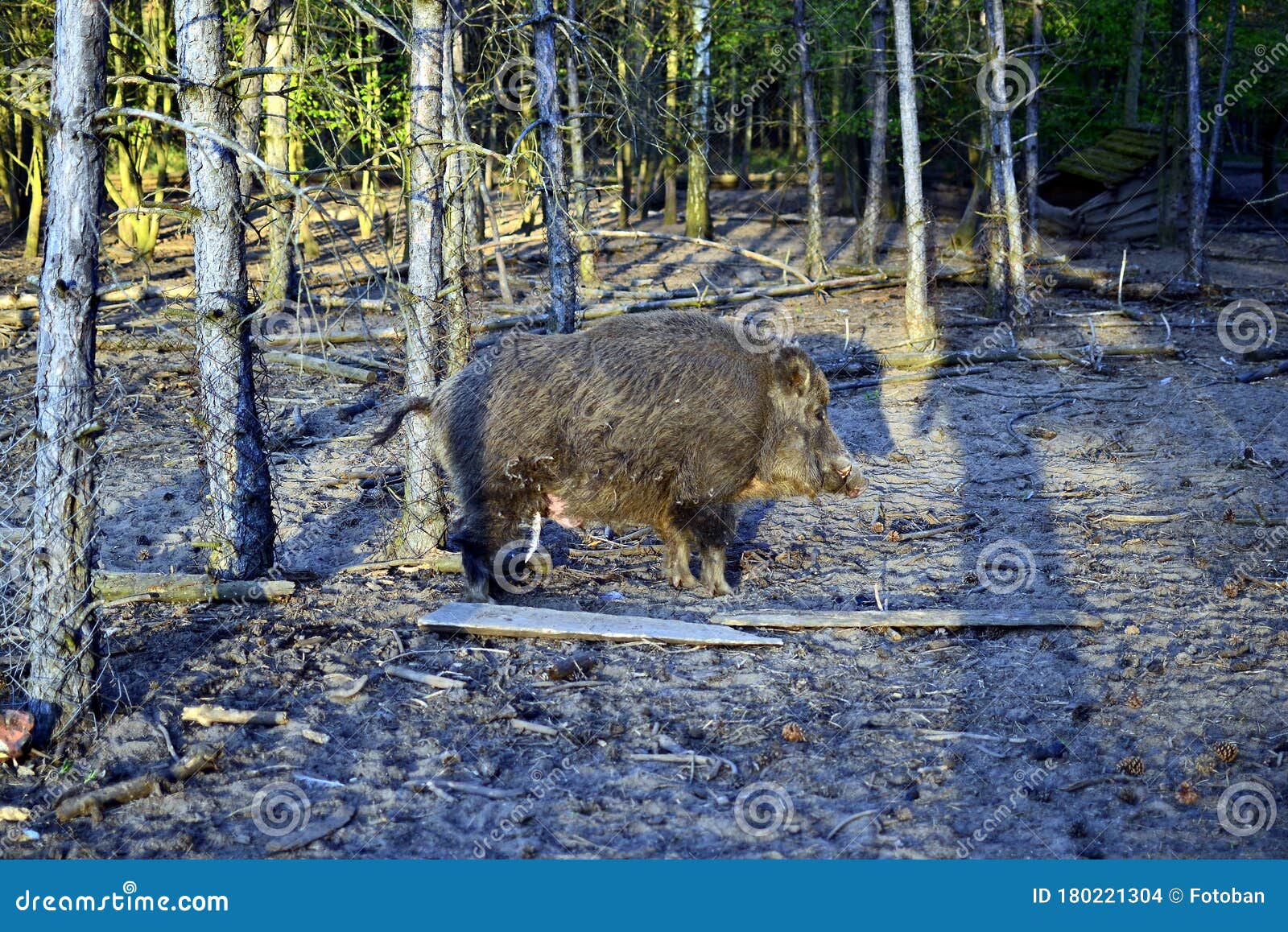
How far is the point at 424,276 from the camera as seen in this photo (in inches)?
277

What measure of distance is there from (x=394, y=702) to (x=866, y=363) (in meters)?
8.08

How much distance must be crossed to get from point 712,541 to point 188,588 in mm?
3036

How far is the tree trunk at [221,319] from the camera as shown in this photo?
616 centimetres

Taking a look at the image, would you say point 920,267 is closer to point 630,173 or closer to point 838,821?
point 838,821

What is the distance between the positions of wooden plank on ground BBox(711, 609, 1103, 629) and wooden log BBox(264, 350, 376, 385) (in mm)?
6342

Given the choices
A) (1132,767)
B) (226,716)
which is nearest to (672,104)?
(226,716)

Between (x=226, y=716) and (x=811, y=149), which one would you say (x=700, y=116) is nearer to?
(x=811, y=149)

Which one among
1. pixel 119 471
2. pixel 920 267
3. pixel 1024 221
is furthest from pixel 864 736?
pixel 1024 221

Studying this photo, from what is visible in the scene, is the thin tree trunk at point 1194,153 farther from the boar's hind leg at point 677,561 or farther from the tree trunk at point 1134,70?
the boar's hind leg at point 677,561

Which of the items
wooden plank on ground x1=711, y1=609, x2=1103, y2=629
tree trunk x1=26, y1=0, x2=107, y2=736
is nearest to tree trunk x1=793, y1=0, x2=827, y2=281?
wooden plank on ground x1=711, y1=609, x2=1103, y2=629

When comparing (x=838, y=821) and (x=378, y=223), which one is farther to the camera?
(x=378, y=223)

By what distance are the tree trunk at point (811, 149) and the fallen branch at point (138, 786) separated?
1217 cm

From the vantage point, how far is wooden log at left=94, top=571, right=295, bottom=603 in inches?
257

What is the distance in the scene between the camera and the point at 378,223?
78.3 feet
